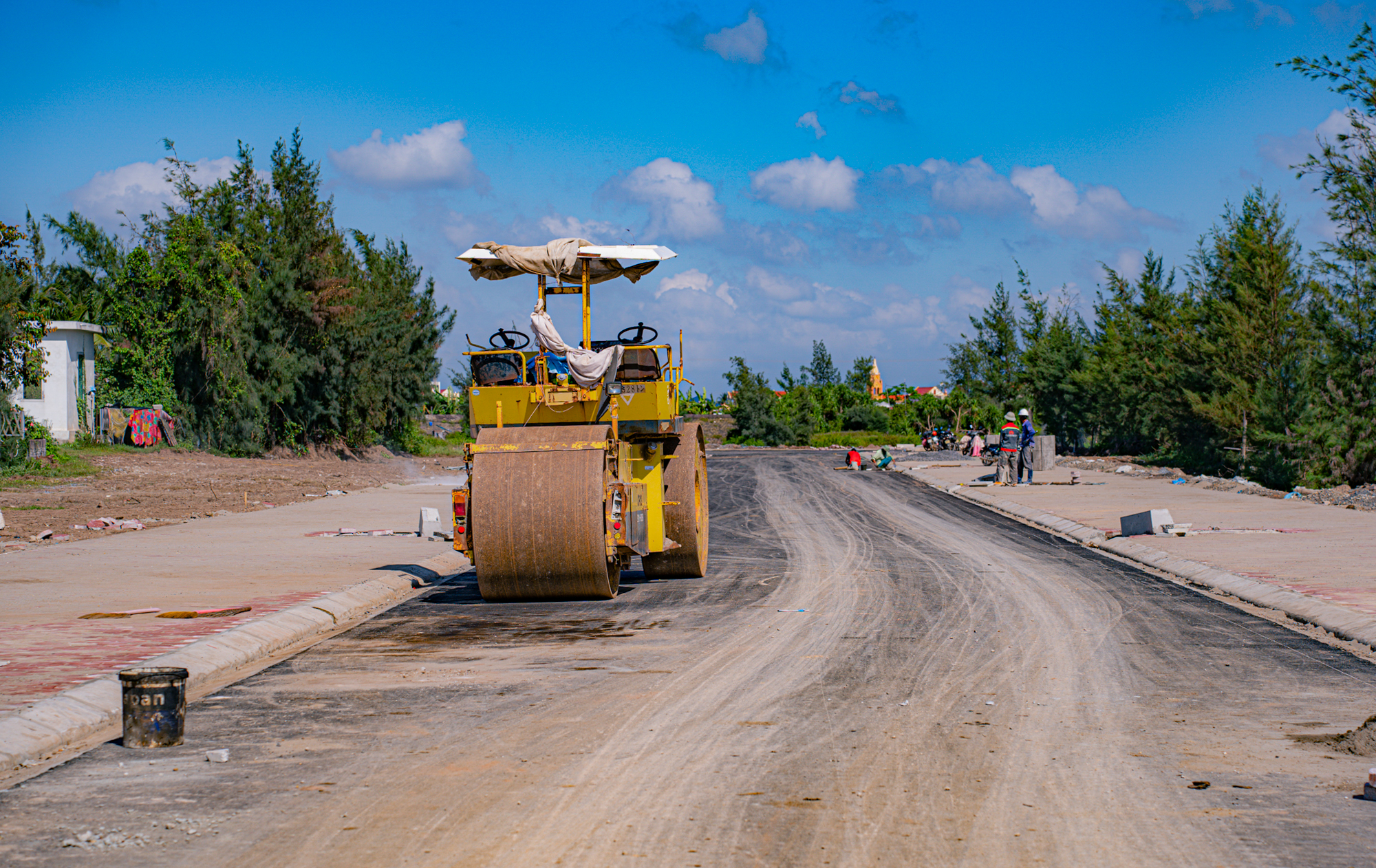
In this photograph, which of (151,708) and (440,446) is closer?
(151,708)

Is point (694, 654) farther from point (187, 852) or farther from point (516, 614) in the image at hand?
point (187, 852)

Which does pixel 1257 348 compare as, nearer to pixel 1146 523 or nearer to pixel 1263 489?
pixel 1263 489

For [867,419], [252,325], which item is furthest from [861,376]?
[252,325]

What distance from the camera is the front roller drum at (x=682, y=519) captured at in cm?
1219

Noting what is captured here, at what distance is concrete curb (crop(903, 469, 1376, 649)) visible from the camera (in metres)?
8.79

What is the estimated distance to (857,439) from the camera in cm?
6931

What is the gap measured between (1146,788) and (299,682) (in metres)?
5.32

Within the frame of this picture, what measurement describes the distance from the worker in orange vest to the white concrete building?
27.6m

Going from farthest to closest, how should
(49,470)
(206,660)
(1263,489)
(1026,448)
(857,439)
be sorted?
(857,439) < (1026,448) < (49,470) < (1263,489) < (206,660)

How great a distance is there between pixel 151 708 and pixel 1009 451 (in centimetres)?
2485

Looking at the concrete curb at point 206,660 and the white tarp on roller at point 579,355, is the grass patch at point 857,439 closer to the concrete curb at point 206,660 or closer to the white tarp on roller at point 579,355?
the white tarp on roller at point 579,355

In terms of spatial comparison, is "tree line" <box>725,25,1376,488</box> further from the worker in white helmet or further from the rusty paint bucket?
the rusty paint bucket

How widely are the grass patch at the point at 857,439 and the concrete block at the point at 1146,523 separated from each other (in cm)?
5036

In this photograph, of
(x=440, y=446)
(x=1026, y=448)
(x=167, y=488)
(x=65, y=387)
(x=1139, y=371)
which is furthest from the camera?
(x=440, y=446)
